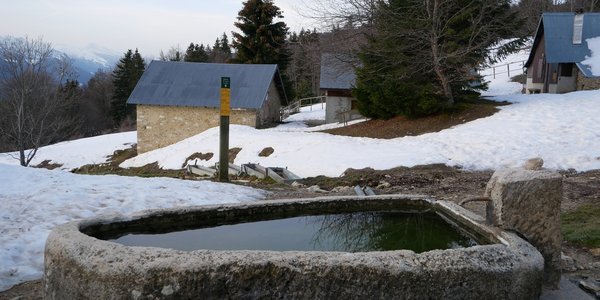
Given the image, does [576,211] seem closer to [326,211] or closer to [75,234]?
[326,211]

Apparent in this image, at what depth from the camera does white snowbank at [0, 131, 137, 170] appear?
28.7 m

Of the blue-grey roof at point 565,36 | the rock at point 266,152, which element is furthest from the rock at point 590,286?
the blue-grey roof at point 565,36

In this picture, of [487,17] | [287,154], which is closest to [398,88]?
[487,17]

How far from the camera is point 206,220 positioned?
442cm

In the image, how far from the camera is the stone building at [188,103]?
2727cm

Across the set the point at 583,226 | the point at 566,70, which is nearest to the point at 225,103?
the point at 583,226

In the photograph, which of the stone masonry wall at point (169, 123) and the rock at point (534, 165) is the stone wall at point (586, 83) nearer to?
the stone masonry wall at point (169, 123)

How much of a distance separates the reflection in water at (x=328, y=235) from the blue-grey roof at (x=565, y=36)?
26.0 m

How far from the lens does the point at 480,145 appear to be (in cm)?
1401

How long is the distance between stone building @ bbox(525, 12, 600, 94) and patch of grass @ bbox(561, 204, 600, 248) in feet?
69.8

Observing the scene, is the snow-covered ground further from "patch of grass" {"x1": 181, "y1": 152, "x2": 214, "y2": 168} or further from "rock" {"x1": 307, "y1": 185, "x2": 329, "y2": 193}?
"rock" {"x1": 307, "y1": 185, "x2": 329, "y2": 193}

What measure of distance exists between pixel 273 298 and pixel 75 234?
1.47 m

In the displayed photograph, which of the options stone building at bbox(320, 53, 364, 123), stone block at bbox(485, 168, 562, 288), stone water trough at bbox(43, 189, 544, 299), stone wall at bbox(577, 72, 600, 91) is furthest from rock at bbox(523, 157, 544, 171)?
stone building at bbox(320, 53, 364, 123)

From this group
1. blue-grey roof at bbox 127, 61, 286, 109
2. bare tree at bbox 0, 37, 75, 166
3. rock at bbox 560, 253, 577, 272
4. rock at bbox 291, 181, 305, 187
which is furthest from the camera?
blue-grey roof at bbox 127, 61, 286, 109
